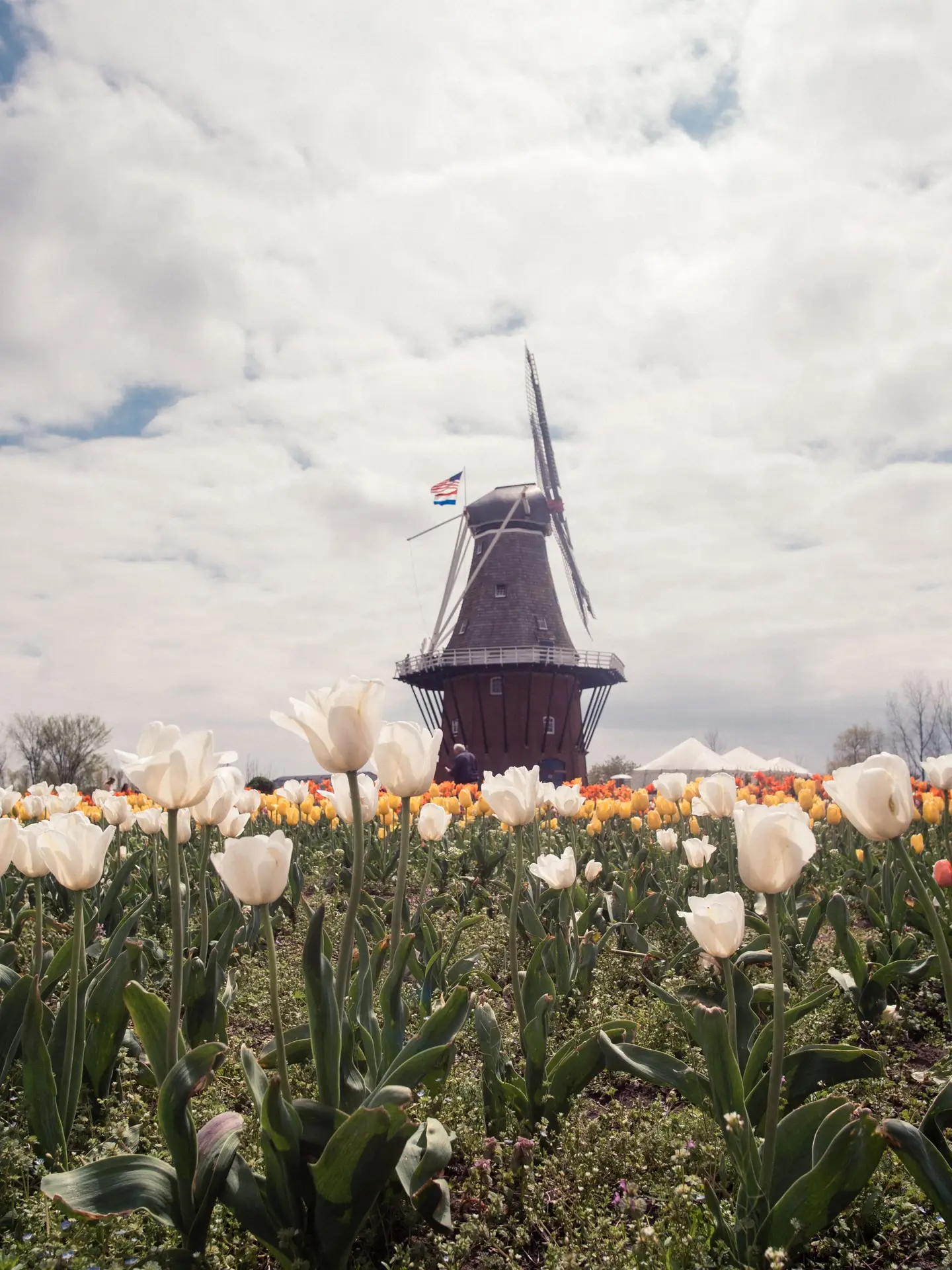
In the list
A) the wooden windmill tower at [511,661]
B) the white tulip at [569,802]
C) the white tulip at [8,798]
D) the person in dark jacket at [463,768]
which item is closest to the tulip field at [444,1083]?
the white tulip at [569,802]

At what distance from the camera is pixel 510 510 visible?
3541cm

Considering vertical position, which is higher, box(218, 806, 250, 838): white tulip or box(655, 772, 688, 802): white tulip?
box(218, 806, 250, 838): white tulip

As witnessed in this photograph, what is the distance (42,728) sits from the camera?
50.8 meters

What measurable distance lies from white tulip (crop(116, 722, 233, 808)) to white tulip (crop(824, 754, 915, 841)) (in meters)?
1.41

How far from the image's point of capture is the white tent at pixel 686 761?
4159cm

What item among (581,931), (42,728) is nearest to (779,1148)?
(581,931)

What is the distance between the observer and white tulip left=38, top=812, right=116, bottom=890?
98.6 inches

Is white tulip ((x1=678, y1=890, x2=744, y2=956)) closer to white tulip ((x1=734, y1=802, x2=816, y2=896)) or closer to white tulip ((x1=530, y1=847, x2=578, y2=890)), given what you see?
white tulip ((x1=734, y1=802, x2=816, y2=896))

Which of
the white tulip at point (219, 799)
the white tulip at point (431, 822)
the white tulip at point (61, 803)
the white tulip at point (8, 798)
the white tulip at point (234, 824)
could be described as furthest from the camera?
the white tulip at point (8, 798)

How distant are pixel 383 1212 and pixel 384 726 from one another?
1.25 metres

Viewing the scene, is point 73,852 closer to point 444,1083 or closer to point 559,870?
point 444,1083

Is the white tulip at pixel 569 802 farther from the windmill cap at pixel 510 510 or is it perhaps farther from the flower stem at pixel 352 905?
the windmill cap at pixel 510 510

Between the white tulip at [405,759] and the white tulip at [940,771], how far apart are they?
228 cm

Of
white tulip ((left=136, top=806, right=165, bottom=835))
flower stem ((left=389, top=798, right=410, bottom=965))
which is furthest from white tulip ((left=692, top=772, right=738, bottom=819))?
white tulip ((left=136, top=806, right=165, bottom=835))
